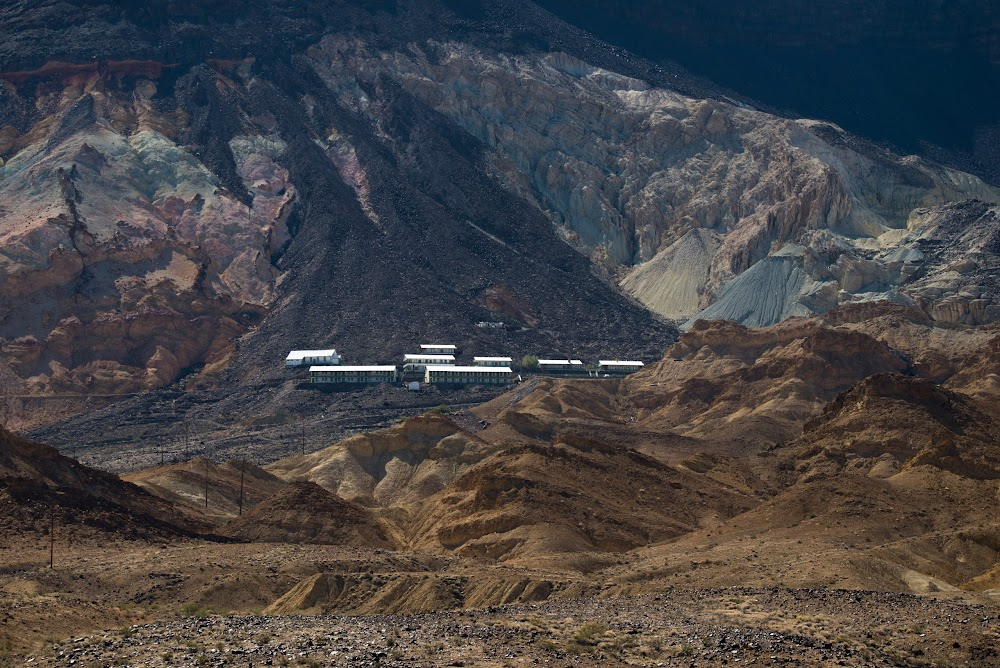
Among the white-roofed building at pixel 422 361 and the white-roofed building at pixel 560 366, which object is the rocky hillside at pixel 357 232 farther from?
the white-roofed building at pixel 560 366

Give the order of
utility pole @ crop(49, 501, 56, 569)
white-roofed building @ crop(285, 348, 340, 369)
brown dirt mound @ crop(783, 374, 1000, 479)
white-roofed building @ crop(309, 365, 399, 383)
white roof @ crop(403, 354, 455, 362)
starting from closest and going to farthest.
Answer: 1. utility pole @ crop(49, 501, 56, 569)
2. brown dirt mound @ crop(783, 374, 1000, 479)
3. white-roofed building @ crop(309, 365, 399, 383)
4. white-roofed building @ crop(285, 348, 340, 369)
5. white roof @ crop(403, 354, 455, 362)

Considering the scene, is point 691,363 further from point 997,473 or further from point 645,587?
point 645,587

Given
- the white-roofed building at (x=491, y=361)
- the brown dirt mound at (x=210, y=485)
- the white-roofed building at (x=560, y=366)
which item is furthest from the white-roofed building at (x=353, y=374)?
the brown dirt mound at (x=210, y=485)

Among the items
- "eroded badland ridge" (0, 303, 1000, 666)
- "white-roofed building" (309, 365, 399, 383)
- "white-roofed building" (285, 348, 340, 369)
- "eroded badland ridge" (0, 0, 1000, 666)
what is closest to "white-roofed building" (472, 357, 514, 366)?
"eroded badland ridge" (0, 0, 1000, 666)

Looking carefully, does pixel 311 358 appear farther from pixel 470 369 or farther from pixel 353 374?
pixel 470 369

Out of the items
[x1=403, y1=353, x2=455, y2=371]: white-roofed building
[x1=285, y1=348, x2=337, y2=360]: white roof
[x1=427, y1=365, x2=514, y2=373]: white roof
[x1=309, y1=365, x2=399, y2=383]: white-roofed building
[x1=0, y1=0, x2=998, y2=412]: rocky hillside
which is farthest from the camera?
[x1=0, y1=0, x2=998, y2=412]: rocky hillside

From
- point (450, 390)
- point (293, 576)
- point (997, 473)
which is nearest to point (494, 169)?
point (450, 390)

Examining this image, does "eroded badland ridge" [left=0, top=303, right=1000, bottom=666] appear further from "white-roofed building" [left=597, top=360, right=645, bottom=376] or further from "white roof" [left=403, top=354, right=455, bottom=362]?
"white-roofed building" [left=597, top=360, right=645, bottom=376]

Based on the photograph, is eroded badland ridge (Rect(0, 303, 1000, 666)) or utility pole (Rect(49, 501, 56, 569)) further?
utility pole (Rect(49, 501, 56, 569))
